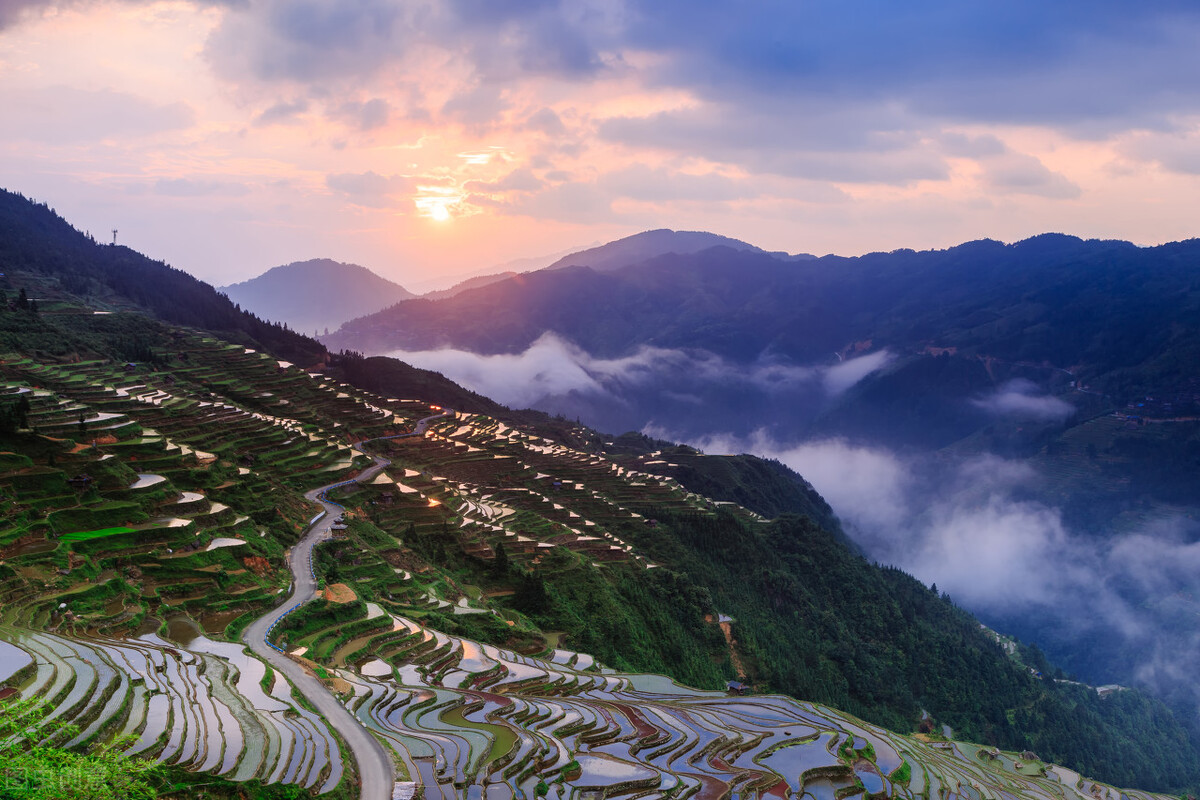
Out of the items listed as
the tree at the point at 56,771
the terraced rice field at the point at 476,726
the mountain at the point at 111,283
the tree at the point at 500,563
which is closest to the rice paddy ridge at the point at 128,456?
the terraced rice field at the point at 476,726

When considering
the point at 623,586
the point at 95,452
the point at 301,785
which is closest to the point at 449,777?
the point at 301,785

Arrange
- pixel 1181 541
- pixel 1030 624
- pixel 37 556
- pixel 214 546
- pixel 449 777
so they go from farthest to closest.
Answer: pixel 1181 541, pixel 1030 624, pixel 214 546, pixel 37 556, pixel 449 777

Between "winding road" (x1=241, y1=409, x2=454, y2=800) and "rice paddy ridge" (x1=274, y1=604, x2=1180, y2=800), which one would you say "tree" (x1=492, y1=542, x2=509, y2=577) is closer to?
"winding road" (x1=241, y1=409, x2=454, y2=800)

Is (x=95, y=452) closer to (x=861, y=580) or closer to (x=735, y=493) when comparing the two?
(x=861, y=580)

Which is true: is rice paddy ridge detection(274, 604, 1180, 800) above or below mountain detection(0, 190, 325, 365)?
below

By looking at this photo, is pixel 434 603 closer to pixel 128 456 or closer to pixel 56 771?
pixel 128 456

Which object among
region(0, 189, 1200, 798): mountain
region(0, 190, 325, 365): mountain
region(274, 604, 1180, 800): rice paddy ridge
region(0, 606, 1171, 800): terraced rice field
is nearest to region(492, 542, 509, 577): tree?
region(0, 189, 1200, 798): mountain

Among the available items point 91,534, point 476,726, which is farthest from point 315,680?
point 91,534
